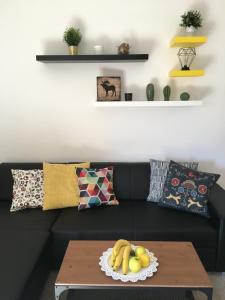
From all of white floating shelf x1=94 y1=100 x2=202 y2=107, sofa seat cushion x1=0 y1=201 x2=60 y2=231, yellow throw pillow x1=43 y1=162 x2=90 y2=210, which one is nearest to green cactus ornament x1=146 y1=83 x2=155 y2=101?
white floating shelf x1=94 y1=100 x2=202 y2=107

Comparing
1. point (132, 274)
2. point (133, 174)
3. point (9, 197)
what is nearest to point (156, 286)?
point (132, 274)

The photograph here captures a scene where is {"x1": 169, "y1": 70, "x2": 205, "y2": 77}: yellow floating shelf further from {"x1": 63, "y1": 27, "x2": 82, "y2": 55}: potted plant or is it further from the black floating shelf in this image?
{"x1": 63, "y1": 27, "x2": 82, "y2": 55}: potted plant

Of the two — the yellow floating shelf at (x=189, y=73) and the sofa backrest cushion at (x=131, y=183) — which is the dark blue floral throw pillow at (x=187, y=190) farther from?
the yellow floating shelf at (x=189, y=73)

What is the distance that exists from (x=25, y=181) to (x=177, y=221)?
141 centimetres

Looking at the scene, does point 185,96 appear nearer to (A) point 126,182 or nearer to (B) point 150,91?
(B) point 150,91

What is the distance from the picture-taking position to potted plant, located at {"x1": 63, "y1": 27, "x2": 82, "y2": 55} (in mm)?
2621

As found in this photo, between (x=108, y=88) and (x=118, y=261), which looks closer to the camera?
(x=118, y=261)

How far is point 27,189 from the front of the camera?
258 centimetres

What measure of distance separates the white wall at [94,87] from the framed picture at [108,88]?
4.9 inches

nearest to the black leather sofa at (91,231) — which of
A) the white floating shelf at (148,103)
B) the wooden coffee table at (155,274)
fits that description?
the wooden coffee table at (155,274)

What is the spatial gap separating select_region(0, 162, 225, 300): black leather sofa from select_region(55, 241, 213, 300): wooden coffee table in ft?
0.83

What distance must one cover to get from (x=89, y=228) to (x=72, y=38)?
5.72 feet

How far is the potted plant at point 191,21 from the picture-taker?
8.43ft

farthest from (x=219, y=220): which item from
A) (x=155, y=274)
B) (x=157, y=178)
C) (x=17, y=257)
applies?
(x=17, y=257)
